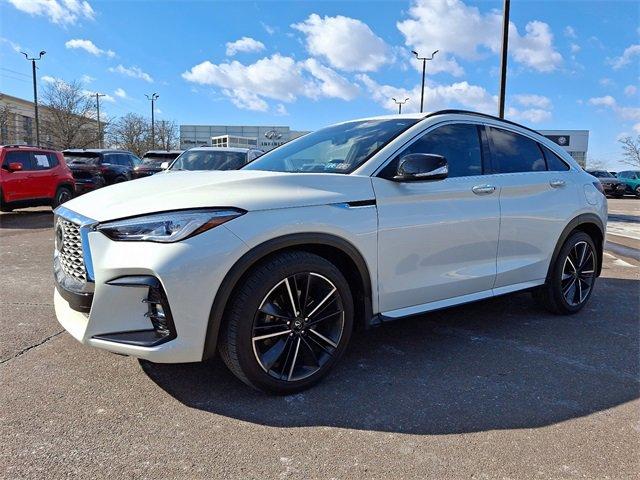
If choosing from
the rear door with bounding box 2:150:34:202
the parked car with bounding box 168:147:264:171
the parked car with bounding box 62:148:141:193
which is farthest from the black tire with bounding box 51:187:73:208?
→ the parked car with bounding box 168:147:264:171

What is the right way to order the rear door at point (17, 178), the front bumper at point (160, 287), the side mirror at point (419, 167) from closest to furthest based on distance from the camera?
the front bumper at point (160, 287)
the side mirror at point (419, 167)
the rear door at point (17, 178)

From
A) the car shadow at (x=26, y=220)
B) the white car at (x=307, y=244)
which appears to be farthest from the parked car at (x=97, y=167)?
the white car at (x=307, y=244)

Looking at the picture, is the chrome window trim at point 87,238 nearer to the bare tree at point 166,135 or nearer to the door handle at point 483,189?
the door handle at point 483,189

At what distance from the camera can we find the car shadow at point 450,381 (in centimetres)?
265

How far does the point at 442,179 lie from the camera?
3.24 metres

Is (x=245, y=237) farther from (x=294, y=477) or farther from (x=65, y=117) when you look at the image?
(x=65, y=117)

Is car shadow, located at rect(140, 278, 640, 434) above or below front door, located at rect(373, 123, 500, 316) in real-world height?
below

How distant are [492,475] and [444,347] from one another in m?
1.50

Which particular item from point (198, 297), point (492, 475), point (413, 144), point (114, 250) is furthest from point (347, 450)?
point (413, 144)

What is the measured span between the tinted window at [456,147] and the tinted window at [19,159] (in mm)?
11058

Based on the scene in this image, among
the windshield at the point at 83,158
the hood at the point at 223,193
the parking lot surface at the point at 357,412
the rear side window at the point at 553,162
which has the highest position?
the windshield at the point at 83,158

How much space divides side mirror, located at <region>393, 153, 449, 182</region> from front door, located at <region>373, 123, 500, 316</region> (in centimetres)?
9

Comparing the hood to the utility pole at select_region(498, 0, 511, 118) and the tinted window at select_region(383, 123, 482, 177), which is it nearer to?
the tinted window at select_region(383, 123, 482, 177)

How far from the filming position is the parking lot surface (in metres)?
2.23
